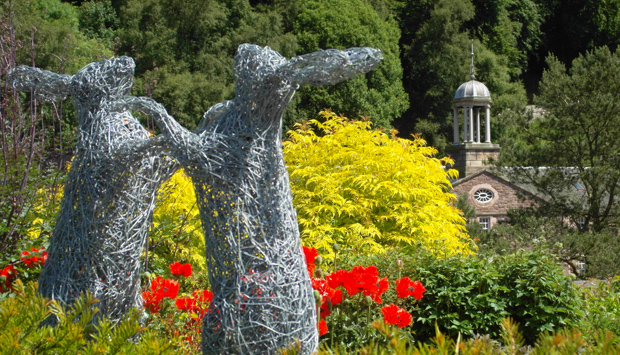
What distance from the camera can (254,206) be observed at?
9.84 feet

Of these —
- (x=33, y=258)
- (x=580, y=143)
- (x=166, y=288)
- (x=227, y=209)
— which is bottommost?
(x=166, y=288)

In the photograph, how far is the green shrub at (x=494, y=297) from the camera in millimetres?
5059

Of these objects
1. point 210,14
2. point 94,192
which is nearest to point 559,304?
point 94,192

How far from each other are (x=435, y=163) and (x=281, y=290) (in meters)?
5.67

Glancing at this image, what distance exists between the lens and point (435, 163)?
327 inches

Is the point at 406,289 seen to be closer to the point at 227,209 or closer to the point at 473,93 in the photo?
the point at 227,209

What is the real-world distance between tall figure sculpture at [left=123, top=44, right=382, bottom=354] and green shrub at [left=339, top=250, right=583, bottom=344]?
2.18 meters

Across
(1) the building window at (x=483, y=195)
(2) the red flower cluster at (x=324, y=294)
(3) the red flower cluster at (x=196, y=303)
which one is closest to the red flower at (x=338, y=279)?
(2) the red flower cluster at (x=324, y=294)

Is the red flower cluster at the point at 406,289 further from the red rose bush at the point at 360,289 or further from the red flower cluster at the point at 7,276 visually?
the red flower cluster at the point at 7,276

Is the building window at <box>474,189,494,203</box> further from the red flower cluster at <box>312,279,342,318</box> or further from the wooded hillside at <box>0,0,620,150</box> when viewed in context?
the red flower cluster at <box>312,279,342,318</box>

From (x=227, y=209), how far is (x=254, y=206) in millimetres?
135

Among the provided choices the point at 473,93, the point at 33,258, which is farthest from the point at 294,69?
the point at 473,93

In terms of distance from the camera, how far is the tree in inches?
287

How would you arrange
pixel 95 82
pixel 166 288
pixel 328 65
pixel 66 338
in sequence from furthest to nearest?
1. pixel 166 288
2. pixel 95 82
3. pixel 328 65
4. pixel 66 338
